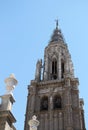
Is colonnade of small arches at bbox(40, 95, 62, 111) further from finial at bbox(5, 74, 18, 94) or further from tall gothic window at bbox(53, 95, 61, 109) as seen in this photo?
finial at bbox(5, 74, 18, 94)

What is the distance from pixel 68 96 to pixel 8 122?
2904 cm

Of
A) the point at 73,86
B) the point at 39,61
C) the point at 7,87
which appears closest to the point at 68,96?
the point at 73,86

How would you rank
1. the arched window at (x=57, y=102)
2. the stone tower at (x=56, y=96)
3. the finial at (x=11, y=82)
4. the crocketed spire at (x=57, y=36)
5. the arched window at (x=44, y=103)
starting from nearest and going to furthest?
1. the finial at (x=11, y=82)
2. the stone tower at (x=56, y=96)
3. the arched window at (x=57, y=102)
4. the arched window at (x=44, y=103)
5. the crocketed spire at (x=57, y=36)

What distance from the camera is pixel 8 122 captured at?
12.3m

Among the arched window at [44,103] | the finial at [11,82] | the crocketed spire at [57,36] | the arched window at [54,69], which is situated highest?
the crocketed spire at [57,36]

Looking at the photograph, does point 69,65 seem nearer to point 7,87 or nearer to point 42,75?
point 42,75

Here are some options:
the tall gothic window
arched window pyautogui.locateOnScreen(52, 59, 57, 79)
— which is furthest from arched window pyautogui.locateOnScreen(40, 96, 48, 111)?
arched window pyautogui.locateOnScreen(52, 59, 57, 79)

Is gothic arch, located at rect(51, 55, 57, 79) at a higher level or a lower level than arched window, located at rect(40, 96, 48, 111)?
higher

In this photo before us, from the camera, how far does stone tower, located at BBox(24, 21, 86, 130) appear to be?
38.5 meters

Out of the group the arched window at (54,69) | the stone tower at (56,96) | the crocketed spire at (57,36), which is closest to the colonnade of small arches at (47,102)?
the stone tower at (56,96)

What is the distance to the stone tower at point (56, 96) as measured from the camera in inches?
1516

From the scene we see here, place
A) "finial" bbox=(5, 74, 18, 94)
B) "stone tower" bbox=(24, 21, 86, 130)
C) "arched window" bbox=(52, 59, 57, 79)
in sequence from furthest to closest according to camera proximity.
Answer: "arched window" bbox=(52, 59, 57, 79) → "stone tower" bbox=(24, 21, 86, 130) → "finial" bbox=(5, 74, 18, 94)

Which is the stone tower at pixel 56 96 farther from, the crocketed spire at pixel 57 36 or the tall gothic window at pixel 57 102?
the crocketed spire at pixel 57 36

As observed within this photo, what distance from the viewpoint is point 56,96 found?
4244cm
